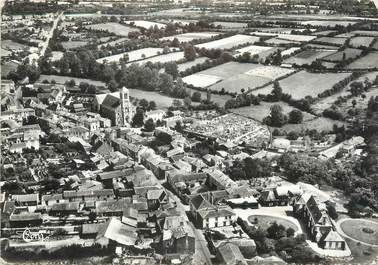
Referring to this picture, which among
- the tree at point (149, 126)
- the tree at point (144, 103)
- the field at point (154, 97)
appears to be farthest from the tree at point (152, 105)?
the tree at point (149, 126)

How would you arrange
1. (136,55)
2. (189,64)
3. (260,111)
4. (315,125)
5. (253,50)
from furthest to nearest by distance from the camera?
(253,50)
(189,64)
(136,55)
(260,111)
(315,125)

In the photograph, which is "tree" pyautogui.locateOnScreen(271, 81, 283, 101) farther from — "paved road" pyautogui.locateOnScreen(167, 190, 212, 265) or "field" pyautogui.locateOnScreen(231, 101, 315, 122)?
"paved road" pyautogui.locateOnScreen(167, 190, 212, 265)

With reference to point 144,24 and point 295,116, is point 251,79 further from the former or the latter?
point 144,24

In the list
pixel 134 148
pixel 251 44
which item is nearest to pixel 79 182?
pixel 134 148

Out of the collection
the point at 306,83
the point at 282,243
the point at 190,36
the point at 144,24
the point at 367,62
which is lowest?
the point at 282,243

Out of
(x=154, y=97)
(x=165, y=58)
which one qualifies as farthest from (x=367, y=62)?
(x=154, y=97)

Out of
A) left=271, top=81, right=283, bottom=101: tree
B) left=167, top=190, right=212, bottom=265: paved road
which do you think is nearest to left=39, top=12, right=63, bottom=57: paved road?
left=271, top=81, right=283, bottom=101: tree

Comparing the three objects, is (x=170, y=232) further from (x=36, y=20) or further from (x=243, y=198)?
(x=36, y=20)
